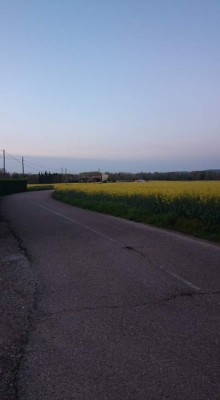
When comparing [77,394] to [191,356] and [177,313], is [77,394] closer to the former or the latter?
[191,356]

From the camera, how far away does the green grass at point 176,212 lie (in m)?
15.5

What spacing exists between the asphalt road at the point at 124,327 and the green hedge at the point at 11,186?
52007 mm

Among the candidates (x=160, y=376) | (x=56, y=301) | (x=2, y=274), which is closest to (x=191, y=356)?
(x=160, y=376)

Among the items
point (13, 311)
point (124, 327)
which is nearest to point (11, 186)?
point (13, 311)

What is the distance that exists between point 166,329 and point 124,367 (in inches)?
45.9

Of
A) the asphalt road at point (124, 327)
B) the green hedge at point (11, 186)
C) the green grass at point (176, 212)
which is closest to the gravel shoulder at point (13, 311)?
the asphalt road at point (124, 327)

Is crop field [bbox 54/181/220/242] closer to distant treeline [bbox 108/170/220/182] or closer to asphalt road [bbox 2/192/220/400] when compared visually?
asphalt road [bbox 2/192/220/400]

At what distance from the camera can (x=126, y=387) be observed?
4.14 m

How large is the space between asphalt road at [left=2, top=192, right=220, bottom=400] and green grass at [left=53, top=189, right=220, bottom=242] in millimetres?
4322

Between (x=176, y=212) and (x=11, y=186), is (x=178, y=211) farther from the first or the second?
(x=11, y=186)

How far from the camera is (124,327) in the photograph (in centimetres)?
572

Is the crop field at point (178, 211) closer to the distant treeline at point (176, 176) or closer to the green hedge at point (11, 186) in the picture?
the green hedge at point (11, 186)

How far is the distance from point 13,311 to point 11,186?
62794 mm

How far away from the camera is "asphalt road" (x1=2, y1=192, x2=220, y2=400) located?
4207 millimetres
